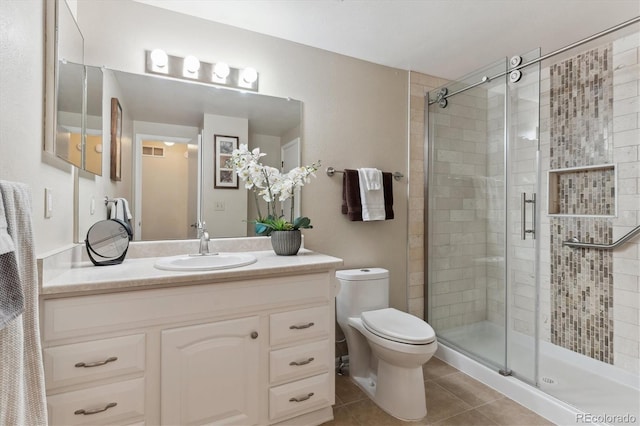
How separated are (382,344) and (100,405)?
1309 millimetres

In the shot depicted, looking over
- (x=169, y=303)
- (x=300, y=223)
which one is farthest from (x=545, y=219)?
(x=169, y=303)

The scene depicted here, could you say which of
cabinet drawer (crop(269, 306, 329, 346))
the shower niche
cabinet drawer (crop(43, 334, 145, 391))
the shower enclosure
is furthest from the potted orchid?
the shower niche

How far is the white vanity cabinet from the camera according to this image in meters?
1.17

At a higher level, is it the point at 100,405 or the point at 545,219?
the point at 545,219

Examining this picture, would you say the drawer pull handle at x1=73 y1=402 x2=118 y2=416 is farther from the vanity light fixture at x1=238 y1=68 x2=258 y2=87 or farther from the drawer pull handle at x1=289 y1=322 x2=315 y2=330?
the vanity light fixture at x1=238 y1=68 x2=258 y2=87

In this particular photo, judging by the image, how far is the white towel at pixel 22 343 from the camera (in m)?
0.67

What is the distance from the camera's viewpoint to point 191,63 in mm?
1852

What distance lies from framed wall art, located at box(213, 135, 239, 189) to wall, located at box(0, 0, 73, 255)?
767 millimetres

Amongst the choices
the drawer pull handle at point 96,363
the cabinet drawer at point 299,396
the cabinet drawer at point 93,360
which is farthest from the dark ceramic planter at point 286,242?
the drawer pull handle at point 96,363

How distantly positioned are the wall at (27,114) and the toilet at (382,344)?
1.56 m

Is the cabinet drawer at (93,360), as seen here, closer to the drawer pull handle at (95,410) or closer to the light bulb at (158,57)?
the drawer pull handle at (95,410)

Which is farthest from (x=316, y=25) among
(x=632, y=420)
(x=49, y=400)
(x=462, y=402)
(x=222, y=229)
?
(x=632, y=420)

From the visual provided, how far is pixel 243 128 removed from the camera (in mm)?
2021

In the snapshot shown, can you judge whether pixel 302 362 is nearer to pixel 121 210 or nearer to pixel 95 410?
pixel 95 410
